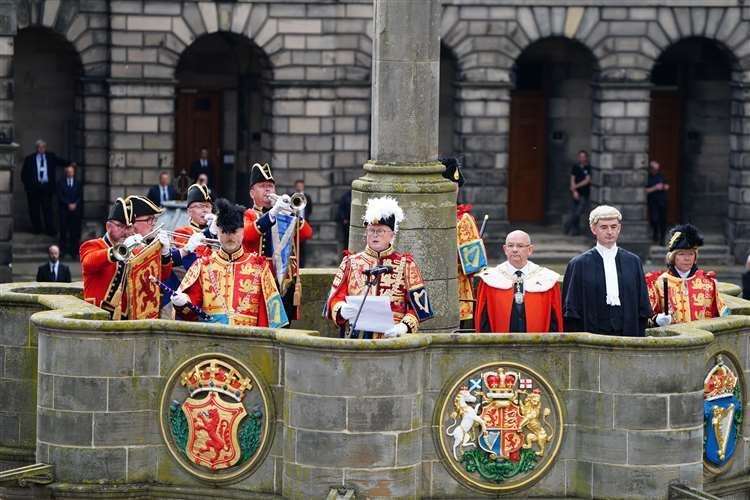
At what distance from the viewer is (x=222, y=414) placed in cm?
2123

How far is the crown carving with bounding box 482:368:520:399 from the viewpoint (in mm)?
21109

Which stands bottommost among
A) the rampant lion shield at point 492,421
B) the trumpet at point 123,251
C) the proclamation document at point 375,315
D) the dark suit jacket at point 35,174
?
the rampant lion shield at point 492,421

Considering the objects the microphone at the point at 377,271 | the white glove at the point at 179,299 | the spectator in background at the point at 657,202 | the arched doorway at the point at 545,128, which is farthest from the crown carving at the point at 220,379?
the arched doorway at the point at 545,128

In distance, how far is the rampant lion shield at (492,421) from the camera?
69.2 ft

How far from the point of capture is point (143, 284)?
22609mm

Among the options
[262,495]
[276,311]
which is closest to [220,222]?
[276,311]

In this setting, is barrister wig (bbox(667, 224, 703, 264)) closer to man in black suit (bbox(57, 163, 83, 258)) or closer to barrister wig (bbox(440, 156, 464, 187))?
barrister wig (bbox(440, 156, 464, 187))

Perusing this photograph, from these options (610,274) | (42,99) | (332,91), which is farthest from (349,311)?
(42,99)

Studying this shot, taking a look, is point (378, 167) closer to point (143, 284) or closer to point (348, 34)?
point (143, 284)

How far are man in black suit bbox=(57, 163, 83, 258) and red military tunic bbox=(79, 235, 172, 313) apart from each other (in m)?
22.3

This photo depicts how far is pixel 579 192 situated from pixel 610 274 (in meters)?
26.8

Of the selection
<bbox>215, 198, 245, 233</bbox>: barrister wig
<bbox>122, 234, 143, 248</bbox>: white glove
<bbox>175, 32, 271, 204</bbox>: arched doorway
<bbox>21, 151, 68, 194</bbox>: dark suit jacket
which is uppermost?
<bbox>175, 32, 271, 204</bbox>: arched doorway

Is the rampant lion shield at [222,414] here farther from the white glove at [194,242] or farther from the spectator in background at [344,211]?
the spectator in background at [344,211]

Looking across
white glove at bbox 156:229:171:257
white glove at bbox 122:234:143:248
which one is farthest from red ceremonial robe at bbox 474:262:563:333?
white glove at bbox 122:234:143:248
